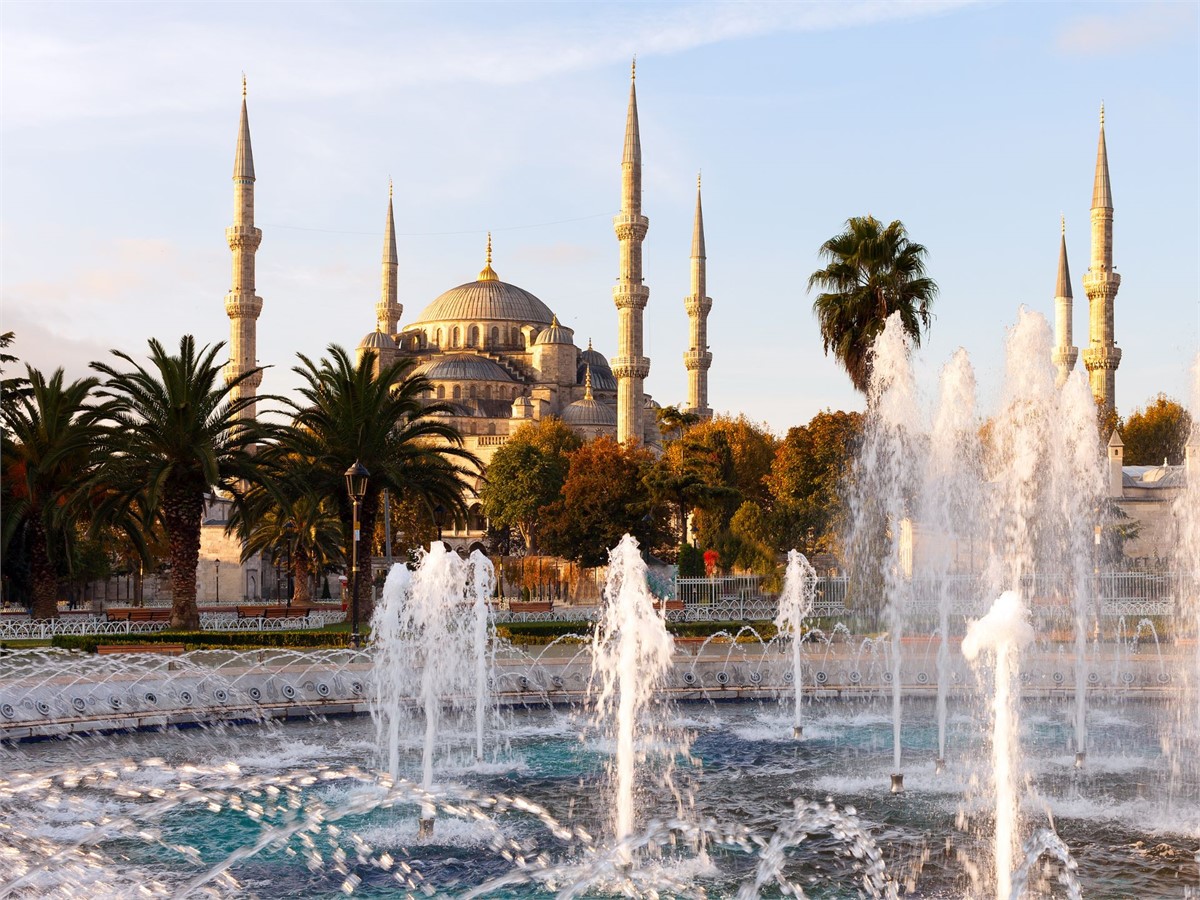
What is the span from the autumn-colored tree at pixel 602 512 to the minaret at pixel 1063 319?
25.7 meters

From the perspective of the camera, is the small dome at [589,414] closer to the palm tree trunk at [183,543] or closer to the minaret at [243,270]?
the minaret at [243,270]

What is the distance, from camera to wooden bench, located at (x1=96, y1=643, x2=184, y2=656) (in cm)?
1895

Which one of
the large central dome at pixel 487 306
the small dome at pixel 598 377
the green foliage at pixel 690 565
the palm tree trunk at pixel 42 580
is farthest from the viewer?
the large central dome at pixel 487 306

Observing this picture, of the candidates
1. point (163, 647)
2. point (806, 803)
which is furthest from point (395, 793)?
point (163, 647)

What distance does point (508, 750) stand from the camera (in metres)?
12.6

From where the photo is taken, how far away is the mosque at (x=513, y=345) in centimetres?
4775

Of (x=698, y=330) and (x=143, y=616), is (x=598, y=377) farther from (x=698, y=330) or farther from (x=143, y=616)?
(x=143, y=616)

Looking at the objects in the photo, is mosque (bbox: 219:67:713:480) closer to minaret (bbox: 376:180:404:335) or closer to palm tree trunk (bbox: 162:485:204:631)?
minaret (bbox: 376:180:404:335)

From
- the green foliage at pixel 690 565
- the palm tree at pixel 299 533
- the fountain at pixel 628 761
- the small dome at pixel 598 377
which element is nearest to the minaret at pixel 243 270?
the palm tree at pixel 299 533

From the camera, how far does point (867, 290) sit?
965 inches

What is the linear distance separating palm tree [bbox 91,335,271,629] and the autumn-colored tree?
46.6ft

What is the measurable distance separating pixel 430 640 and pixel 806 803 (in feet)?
12.4

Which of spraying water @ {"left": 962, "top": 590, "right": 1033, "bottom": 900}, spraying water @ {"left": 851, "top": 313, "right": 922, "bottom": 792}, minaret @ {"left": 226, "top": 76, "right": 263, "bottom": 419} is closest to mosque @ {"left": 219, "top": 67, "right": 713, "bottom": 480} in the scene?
minaret @ {"left": 226, "top": 76, "right": 263, "bottom": 419}

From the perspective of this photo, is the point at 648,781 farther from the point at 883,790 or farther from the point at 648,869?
the point at 648,869
